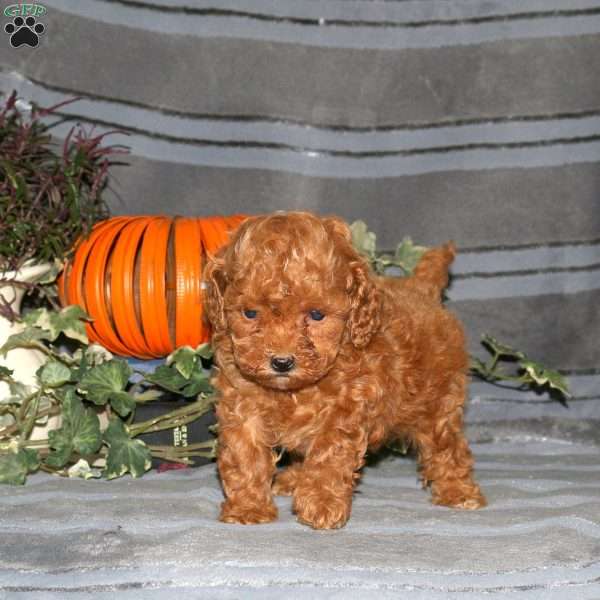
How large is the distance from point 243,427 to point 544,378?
65.7 inches

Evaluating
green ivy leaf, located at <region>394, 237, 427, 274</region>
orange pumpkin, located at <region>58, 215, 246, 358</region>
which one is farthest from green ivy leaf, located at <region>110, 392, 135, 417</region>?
green ivy leaf, located at <region>394, 237, 427, 274</region>

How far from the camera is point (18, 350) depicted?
409 centimetres

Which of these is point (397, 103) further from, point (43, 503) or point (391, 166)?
point (43, 503)

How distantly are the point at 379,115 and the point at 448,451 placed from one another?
1775 millimetres

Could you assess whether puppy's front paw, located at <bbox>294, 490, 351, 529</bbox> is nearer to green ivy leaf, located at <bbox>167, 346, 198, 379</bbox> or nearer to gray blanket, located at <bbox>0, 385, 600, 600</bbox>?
gray blanket, located at <bbox>0, 385, 600, 600</bbox>

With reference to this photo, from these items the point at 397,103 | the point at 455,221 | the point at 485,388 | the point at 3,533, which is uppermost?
the point at 397,103

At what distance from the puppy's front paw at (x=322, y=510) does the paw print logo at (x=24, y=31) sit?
2542mm

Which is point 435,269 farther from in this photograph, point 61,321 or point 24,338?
point 24,338

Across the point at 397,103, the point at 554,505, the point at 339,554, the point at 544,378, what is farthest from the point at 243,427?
the point at 397,103

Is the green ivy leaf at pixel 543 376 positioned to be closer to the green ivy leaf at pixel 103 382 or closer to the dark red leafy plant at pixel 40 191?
the green ivy leaf at pixel 103 382

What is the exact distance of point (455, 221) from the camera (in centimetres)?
483

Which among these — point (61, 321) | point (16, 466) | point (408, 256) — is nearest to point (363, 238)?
point (408, 256)

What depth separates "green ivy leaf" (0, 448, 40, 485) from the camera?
3.83 meters

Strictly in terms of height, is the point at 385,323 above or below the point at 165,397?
above
